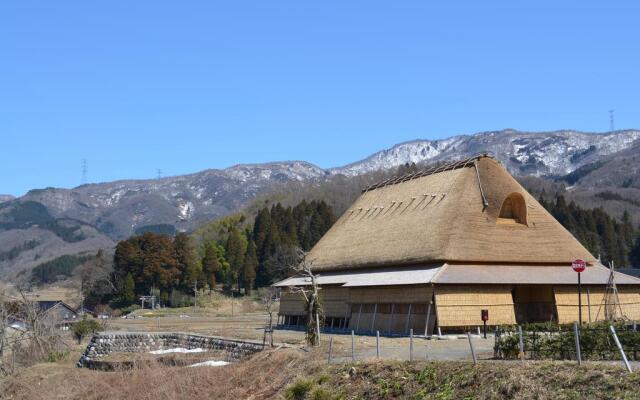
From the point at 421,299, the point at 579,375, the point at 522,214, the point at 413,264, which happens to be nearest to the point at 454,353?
the point at 579,375

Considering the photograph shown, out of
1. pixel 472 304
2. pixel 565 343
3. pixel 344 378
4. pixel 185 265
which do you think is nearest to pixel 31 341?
pixel 472 304

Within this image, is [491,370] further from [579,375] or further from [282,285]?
[282,285]

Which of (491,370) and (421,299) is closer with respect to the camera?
(491,370)

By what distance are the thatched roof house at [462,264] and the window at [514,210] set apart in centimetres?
5

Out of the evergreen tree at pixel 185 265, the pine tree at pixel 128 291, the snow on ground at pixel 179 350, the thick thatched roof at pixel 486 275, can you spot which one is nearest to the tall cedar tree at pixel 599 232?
the evergreen tree at pixel 185 265

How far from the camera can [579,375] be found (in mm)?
15750

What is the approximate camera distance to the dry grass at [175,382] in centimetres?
2516

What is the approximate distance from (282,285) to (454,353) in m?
27.5

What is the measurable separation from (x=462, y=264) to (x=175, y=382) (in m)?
15.3

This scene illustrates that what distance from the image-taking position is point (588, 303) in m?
36.3

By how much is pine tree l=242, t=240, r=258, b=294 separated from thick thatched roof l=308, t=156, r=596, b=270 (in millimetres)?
32491

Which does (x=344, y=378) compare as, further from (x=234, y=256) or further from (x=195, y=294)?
(x=234, y=256)

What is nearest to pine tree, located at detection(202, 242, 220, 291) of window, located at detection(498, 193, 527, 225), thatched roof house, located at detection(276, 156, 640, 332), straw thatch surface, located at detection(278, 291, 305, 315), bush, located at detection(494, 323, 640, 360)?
straw thatch surface, located at detection(278, 291, 305, 315)

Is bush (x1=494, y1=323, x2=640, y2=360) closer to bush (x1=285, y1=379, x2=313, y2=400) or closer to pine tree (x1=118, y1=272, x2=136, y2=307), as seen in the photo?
bush (x1=285, y1=379, x2=313, y2=400)
